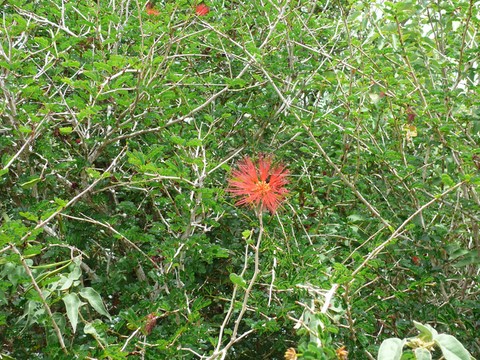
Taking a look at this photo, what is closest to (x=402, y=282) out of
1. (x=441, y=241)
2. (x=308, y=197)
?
(x=441, y=241)

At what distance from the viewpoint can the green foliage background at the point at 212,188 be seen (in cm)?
221

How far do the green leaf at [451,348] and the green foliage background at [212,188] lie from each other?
1.67ft

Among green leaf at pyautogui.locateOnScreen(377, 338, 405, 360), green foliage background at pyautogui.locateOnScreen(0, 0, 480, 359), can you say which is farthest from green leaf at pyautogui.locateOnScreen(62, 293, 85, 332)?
green leaf at pyautogui.locateOnScreen(377, 338, 405, 360)

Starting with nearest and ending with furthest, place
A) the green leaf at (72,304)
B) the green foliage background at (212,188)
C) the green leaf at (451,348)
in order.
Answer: the green leaf at (451,348) < the green leaf at (72,304) < the green foliage background at (212,188)

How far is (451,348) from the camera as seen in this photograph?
1445mm

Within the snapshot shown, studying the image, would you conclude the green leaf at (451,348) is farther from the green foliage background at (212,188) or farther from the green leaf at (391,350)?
the green foliage background at (212,188)

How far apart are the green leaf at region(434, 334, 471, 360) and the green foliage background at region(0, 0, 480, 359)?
0.51m

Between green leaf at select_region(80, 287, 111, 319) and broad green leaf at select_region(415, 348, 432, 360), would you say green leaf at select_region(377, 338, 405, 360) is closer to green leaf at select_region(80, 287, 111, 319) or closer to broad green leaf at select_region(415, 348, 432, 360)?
broad green leaf at select_region(415, 348, 432, 360)

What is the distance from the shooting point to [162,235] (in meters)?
2.50

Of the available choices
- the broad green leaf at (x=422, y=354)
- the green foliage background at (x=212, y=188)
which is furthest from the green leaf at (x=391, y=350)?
the green foliage background at (x=212, y=188)

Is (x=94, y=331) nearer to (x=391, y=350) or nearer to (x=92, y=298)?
(x=92, y=298)

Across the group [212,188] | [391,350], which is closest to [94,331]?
[212,188]

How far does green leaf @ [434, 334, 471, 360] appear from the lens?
4.68 ft

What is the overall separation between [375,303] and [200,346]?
0.58 meters
